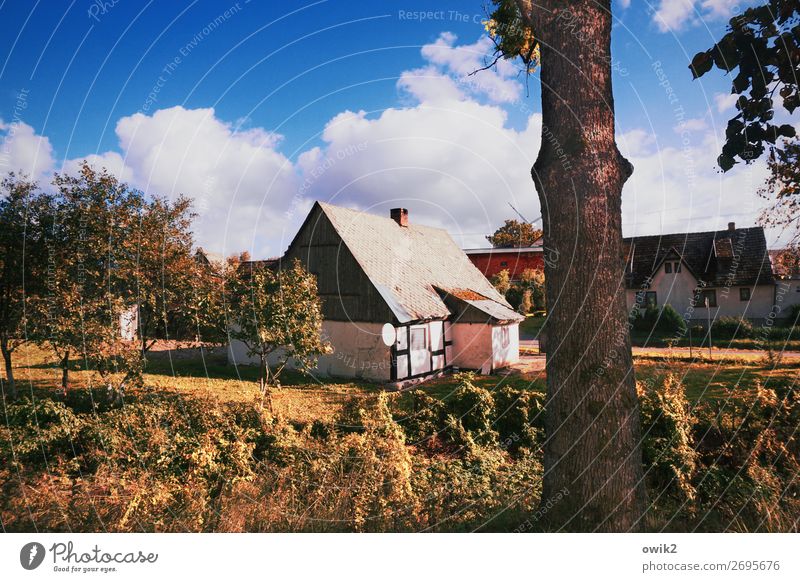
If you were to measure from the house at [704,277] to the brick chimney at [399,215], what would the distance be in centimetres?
878

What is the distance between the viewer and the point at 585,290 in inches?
156

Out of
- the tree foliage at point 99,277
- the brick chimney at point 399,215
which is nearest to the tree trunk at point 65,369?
the tree foliage at point 99,277

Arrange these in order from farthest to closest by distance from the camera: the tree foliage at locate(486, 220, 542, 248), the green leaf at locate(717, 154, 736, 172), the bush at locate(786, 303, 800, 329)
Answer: the tree foliage at locate(486, 220, 542, 248) < the bush at locate(786, 303, 800, 329) < the green leaf at locate(717, 154, 736, 172)

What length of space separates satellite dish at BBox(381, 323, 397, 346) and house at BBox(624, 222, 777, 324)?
7.44 m

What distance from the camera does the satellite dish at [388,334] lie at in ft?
44.5

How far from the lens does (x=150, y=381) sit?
10.4 metres

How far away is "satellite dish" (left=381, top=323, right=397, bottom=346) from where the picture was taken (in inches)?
534

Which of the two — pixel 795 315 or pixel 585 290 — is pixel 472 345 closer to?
pixel 795 315

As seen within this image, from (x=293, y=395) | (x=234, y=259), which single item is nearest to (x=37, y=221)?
(x=234, y=259)

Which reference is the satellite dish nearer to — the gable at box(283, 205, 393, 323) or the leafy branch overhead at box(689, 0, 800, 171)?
the gable at box(283, 205, 393, 323)

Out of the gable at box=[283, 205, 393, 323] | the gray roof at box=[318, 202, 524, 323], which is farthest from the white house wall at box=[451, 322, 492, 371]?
the gable at box=[283, 205, 393, 323]

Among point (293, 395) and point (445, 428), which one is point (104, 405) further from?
point (445, 428)

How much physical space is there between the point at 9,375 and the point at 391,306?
9.44 metres
